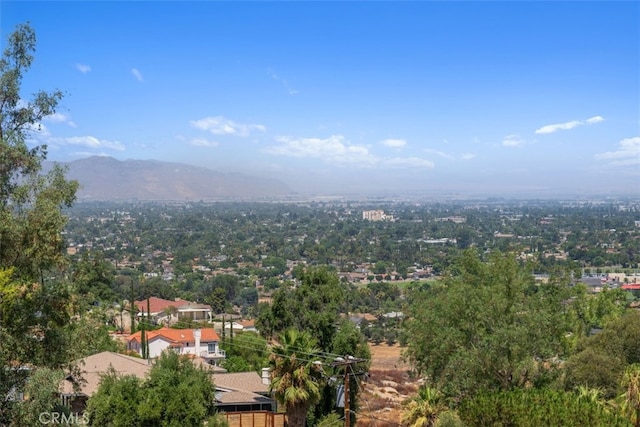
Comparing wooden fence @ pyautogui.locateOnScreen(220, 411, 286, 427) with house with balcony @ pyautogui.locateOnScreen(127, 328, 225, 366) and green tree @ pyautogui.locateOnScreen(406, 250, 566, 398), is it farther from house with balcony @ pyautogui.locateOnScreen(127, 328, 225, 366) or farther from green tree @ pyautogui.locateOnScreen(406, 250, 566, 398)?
house with balcony @ pyautogui.locateOnScreen(127, 328, 225, 366)

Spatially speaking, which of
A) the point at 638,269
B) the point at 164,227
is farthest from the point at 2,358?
the point at 164,227

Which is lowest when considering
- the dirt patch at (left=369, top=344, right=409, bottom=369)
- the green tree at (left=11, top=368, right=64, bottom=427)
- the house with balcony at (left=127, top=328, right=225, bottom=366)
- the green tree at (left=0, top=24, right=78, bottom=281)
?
the dirt patch at (left=369, top=344, right=409, bottom=369)

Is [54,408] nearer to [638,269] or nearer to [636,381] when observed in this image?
[636,381]

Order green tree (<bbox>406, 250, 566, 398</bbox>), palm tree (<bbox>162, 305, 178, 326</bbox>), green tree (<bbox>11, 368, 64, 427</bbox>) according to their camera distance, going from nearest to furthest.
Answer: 1. green tree (<bbox>11, 368, 64, 427</bbox>)
2. green tree (<bbox>406, 250, 566, 398</bbox>)
3. palm tree (<bbox>162, 305, 178, 326</bbox>)

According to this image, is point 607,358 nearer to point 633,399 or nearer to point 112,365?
point 633,399

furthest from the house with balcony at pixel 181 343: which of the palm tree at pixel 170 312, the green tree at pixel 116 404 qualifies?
the green tree at pixel 116 404

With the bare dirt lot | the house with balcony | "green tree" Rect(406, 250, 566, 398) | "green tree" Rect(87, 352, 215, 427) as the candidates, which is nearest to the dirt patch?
the bare dirt lot

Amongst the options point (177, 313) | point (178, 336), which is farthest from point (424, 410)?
point (177, 313)
